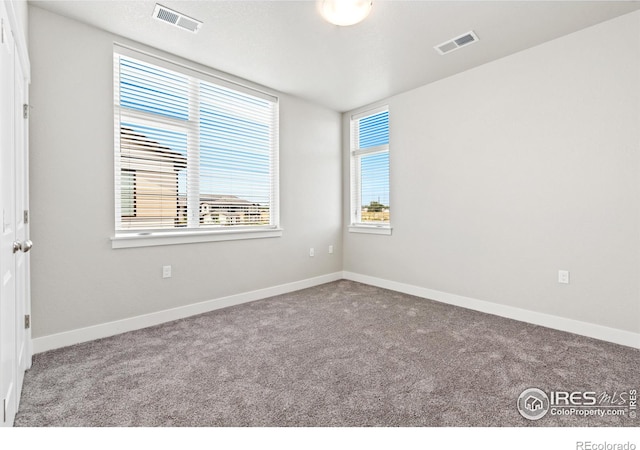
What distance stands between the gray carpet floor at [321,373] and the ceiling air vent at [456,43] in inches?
101

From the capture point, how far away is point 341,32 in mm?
2646

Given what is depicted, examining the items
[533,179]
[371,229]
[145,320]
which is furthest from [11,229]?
[533,179]

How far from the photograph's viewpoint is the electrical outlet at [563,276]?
275cm

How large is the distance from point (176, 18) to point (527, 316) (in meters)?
4.02

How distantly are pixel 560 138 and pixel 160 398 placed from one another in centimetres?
362

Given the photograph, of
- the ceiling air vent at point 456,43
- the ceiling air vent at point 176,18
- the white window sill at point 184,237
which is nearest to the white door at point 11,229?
the white window sill at point 184,237

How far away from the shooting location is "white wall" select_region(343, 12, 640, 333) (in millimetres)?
2465

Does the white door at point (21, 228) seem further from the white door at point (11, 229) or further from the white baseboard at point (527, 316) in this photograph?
the white baseboard at point (527, 316)

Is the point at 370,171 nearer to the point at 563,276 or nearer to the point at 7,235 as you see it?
the point at 563,276

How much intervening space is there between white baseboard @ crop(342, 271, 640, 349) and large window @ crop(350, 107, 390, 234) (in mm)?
820

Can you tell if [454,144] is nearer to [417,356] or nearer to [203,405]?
[417,356]

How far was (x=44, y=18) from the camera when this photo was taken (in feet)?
7.65

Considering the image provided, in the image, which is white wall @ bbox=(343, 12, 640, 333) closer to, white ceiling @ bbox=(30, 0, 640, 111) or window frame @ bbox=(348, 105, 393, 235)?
white ceiling @ bbox=(30, 0, 640, 111)
